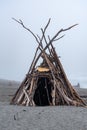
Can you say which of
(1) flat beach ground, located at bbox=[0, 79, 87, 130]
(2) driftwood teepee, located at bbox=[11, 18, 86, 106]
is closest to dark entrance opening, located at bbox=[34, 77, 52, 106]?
(2) driftwood teepee, located at bbox=[11, 18, 86, 106]

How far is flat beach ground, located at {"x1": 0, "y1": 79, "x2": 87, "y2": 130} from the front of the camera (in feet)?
48.6

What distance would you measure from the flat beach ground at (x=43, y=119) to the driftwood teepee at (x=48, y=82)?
7.57 ft

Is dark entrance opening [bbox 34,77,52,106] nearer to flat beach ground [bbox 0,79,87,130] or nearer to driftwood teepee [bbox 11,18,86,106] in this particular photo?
driftwood teepee [bbox 11,18,86,106]

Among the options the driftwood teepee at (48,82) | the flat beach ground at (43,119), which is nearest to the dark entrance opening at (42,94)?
the driftwood teepee at (48,82)

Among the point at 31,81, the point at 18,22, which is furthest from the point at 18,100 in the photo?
the point at 18,22

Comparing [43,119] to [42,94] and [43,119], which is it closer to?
[43,119]

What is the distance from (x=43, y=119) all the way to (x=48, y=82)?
6433 mm

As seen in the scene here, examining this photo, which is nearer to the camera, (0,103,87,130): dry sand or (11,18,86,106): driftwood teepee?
(0,103,87,130): dry sand

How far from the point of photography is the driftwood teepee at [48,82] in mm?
20578

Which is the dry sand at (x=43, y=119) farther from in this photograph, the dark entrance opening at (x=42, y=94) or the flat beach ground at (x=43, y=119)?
the dark entrance opening at (x=42, y=94)

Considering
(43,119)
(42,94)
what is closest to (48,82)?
(42,94)

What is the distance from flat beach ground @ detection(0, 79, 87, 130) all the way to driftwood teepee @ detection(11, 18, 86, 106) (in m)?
2.31

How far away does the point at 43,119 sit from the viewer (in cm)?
1591

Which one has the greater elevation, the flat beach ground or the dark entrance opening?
the dark entrance opening
